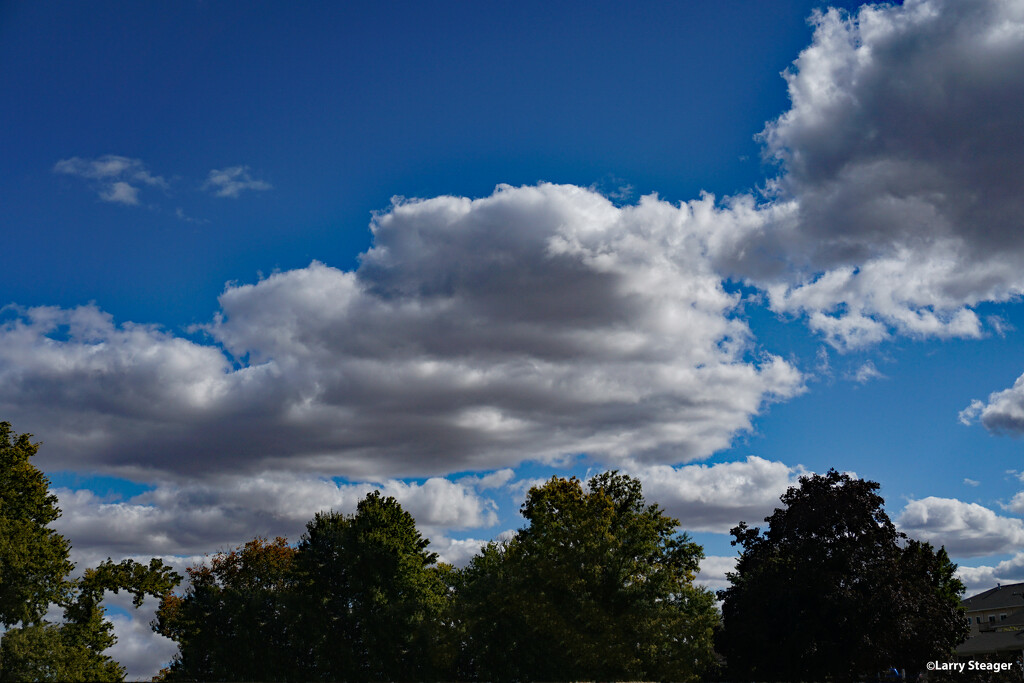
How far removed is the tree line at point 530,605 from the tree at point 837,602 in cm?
11

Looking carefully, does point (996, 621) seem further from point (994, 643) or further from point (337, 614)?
point (337, 614)

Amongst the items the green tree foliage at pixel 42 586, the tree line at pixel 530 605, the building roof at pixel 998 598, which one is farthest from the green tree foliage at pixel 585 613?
A: the building roof at pixel 998 598

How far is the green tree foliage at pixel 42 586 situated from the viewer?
49.9m

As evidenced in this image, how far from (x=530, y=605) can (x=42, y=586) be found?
102 ft

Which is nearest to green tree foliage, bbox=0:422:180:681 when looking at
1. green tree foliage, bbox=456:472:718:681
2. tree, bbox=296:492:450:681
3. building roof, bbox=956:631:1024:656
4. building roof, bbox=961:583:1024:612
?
tree, bbox=296:492:450:681

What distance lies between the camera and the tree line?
46312mm

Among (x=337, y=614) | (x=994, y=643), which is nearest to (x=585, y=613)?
(x=337, y=614)

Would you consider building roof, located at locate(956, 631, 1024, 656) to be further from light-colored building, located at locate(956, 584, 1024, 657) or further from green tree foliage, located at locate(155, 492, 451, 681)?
green tree foliage, located at locate(155, 492, 451, 681)

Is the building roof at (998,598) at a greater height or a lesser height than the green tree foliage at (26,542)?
lesser

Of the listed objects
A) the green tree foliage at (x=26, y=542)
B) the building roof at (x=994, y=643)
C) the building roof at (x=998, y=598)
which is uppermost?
the green tree foliage at (x=26, y=542)

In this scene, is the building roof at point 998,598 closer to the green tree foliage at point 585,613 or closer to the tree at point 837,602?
the tree at point 837,602

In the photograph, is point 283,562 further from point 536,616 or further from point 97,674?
point 536,616

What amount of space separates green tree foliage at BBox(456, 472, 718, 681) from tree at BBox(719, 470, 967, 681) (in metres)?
3.15

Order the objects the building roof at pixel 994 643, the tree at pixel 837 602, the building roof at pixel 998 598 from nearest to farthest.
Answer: the tree at pixel 837 602 → the building roof at pixel 994 643 → the building roof at pixel 998 598
